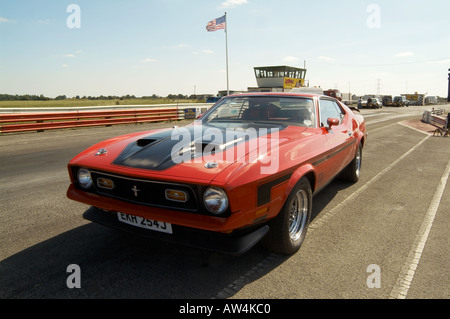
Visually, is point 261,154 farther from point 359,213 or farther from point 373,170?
point 373,170

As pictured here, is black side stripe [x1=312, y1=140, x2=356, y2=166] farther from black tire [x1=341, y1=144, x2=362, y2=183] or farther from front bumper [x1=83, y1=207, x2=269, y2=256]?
front bumper [x1=83, y1=207, x2=269, y2=256]

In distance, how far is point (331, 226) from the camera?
3436mm

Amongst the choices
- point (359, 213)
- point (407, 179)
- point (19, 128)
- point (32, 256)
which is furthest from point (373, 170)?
point (19, 128)

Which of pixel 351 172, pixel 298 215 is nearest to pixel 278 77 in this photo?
pixel 351 172

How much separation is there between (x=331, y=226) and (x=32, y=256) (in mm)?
2993

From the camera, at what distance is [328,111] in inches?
166

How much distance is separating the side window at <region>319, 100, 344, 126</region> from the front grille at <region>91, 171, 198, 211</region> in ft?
7.24

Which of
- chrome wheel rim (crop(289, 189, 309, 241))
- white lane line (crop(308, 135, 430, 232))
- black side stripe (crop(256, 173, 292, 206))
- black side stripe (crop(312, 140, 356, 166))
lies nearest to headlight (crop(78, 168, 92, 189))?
black side stripe (crop(256, 173, 292, 206))

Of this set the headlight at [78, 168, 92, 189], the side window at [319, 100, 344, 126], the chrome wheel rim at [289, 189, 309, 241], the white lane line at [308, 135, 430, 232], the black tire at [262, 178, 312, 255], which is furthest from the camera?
the side window at [319, 100, 344, 126]

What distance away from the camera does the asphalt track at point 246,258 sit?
225cm

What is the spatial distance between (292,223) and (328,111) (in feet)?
6.48

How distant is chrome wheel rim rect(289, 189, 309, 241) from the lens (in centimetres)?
288

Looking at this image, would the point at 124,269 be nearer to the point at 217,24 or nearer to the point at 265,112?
the point at 265,112

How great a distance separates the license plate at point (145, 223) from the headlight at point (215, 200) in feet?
1.20
